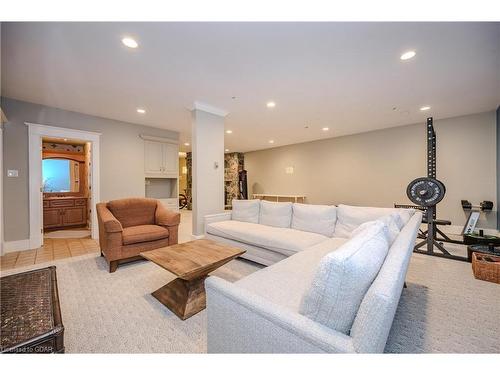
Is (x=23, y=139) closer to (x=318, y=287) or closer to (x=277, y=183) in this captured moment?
(x=318, y=287)

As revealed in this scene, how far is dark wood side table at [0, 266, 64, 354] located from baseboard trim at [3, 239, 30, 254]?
2.93 m

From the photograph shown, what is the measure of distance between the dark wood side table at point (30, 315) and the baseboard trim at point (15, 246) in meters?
2.93

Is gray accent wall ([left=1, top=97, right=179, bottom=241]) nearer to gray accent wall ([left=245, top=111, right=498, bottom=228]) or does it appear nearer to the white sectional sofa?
the white sectional sofa

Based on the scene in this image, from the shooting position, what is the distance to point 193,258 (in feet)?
6.38

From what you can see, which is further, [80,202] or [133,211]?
[80,202]

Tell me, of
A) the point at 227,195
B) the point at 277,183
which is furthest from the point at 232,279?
the point at 227,195

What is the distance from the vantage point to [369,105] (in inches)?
150

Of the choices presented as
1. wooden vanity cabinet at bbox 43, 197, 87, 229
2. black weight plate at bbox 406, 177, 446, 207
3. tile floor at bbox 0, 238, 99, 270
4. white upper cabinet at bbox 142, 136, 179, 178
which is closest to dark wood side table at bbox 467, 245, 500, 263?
black weight plate at bbox 406, 177, 446, 207

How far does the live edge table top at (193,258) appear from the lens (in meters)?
1.72

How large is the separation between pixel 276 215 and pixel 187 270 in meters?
1.84

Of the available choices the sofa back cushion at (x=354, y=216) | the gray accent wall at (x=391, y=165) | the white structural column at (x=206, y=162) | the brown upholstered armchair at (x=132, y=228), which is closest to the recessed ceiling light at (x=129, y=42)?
the white structural column at (x=206, y=162)

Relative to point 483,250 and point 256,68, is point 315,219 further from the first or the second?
point 483,250

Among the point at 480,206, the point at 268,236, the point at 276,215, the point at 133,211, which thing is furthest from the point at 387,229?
the point at 480,206

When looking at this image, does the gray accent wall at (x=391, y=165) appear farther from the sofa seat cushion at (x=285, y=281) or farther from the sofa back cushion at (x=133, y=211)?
the sofa back cushion at (x=133, y=211)
